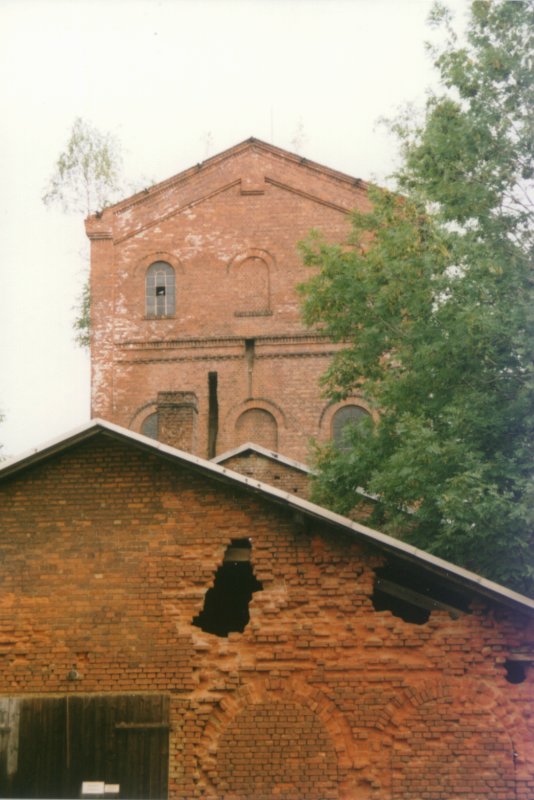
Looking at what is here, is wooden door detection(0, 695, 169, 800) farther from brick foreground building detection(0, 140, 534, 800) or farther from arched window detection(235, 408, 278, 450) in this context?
arched window detection(235, 408, 278, 450)

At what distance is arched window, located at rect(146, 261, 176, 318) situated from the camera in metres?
24.6

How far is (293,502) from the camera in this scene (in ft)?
35.8

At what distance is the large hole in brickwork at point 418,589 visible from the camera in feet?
35.7

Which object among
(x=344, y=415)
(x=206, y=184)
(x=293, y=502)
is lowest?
(x=293, y=502)

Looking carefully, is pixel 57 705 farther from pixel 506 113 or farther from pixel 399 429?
pixel 506 113

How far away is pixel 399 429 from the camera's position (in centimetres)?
1435

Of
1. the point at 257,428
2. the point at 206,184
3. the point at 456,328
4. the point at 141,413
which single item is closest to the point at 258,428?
the point at 257,428

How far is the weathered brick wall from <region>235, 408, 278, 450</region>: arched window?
12033mm

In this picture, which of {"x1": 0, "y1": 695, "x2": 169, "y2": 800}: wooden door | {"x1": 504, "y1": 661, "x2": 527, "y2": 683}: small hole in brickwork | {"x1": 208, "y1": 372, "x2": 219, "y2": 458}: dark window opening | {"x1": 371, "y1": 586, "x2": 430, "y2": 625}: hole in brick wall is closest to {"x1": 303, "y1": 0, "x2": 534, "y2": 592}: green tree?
{"x1": 371, "y1": 586, "x2": 430, "y2": 625}: hole in brick wall

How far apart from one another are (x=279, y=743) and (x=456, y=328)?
6.85 meters

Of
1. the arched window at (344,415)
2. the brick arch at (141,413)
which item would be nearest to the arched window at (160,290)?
the brick arch at (141,413)

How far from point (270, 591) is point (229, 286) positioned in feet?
46.6

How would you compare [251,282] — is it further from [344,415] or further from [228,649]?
[228,649]

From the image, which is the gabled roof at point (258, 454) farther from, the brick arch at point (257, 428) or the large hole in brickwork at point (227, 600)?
the large hole in brickwork at point (227, 600)
